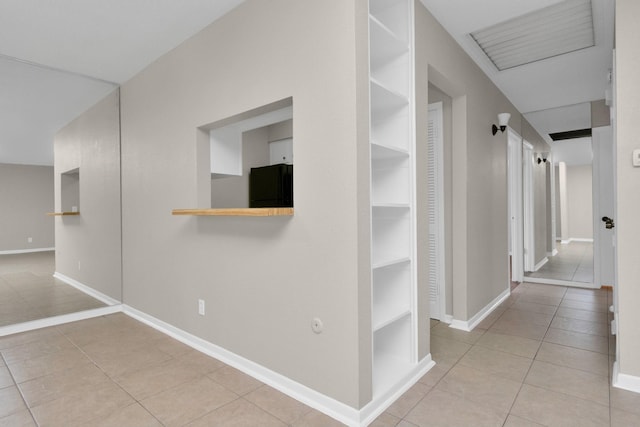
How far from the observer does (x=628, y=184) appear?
1.97 metres

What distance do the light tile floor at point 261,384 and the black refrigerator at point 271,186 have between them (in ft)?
7.91

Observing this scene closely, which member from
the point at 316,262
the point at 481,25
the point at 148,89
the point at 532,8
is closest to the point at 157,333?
the point at 316,262

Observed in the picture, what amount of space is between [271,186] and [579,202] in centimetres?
402

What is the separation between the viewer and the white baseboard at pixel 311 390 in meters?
1.70

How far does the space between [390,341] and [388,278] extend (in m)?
0.43

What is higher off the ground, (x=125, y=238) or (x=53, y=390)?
(x=125, y=238)

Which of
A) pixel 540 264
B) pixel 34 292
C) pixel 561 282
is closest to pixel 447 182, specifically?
pixel 561 282

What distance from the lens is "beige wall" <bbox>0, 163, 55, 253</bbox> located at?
300 centimetres

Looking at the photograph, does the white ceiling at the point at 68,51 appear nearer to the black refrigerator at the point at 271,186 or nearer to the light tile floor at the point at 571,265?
the black refrigerator at the point at 271,186

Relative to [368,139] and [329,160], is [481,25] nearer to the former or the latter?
[368,139]

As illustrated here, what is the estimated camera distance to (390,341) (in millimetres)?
2279

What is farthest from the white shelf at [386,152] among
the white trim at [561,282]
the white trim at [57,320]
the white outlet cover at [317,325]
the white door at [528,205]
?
the white trim at [561,282]

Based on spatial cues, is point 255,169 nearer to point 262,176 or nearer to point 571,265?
point 262,176

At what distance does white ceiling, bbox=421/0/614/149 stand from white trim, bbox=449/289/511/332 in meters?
2.33
